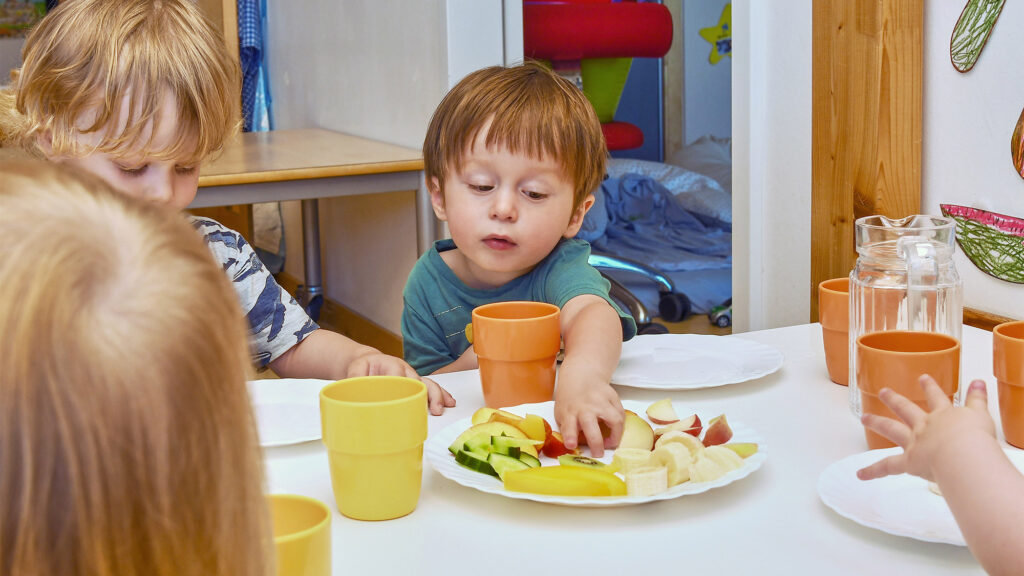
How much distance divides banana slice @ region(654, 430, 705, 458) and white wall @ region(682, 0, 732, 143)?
3880 millimetres

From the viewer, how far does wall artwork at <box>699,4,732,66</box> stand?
4.37 m

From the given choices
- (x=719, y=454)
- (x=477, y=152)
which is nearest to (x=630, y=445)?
(x=719, y=454)

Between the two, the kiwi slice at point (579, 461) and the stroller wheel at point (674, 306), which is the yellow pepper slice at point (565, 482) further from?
the stroller wheel at point (674, 306)

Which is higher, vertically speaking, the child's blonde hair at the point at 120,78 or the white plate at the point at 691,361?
the child's blonde hair at the point at 120,78

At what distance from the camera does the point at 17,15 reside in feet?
14.1

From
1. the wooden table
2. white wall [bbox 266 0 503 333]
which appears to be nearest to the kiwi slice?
the wooden table

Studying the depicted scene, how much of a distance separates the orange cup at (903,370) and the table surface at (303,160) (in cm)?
125

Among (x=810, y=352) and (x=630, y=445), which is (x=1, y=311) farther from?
(x=810, y=352)

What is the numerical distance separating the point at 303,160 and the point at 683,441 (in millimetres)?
1685

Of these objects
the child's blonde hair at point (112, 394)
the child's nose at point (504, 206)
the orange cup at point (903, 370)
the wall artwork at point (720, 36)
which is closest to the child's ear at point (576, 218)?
the child's nose at point (504, 206)

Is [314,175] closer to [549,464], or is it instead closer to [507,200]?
[507,200]

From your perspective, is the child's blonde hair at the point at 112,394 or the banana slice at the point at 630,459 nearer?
the child's blonde hair at the point at 112,394

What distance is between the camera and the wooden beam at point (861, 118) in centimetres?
137

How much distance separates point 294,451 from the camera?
84cm
